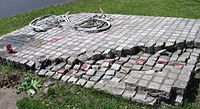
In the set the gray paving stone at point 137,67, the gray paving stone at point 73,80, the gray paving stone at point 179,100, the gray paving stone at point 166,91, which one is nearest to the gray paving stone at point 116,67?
the gray paving stone at point 137,67

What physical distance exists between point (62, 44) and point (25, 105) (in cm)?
295

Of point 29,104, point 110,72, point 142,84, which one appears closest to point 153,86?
point 142,84

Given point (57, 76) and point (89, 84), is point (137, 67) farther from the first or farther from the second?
point (57, 76)

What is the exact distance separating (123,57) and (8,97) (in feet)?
9.92

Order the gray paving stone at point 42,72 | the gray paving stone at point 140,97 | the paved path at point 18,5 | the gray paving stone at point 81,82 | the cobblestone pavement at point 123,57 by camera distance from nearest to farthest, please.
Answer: the gray paving stone at point 140,97, the cobblestone pavement at point 123,57, the gray paving stone at point 81,82, the gray paving stone at point 42,72, the paved path at point 18,5

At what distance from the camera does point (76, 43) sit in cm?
941

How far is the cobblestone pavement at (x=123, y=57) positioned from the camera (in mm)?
6909

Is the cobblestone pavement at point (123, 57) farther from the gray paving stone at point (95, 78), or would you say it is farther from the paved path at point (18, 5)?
the paved path at point (18, 5)

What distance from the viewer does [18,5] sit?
1708cm

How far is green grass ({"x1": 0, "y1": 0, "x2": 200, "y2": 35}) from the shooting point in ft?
42.4

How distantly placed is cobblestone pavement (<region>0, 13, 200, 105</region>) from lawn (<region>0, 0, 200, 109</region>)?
0.23 metres

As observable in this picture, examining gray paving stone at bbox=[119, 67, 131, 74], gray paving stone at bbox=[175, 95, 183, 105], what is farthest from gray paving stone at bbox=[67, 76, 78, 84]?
gray paving stone at bbox=[175, 95, 183, 105]

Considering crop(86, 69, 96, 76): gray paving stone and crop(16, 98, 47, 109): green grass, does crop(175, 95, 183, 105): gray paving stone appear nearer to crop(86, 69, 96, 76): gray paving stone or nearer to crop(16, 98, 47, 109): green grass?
crop(86, 69, 96, 76): gray paving stone

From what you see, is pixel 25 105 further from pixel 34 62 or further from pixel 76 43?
pixel 76 43
